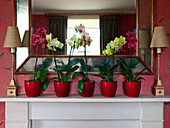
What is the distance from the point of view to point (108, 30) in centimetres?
170

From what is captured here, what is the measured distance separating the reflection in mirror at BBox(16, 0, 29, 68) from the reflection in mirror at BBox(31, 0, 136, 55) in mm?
69

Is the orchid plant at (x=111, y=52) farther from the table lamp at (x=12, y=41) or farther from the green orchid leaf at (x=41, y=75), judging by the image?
the table lamp at (x=12, y=41)

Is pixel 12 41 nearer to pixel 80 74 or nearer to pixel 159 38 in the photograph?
pixel 80 74

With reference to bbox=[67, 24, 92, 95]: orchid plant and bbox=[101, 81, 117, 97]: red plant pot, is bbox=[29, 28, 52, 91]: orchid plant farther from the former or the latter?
bbox=[101, 81, 117, 97]: red plant pot

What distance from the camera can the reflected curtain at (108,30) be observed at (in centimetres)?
170

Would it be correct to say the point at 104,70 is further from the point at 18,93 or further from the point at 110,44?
the point at 18,93

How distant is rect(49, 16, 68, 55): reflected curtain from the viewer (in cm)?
170

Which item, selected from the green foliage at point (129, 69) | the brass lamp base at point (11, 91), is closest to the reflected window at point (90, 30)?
the green foliage at point (129, 69)

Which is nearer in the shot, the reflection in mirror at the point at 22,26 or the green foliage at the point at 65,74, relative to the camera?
the green foliage at the point at 65,74

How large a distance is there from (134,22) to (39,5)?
3.19 feet

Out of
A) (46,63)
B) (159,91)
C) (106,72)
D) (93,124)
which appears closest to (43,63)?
(46,63)

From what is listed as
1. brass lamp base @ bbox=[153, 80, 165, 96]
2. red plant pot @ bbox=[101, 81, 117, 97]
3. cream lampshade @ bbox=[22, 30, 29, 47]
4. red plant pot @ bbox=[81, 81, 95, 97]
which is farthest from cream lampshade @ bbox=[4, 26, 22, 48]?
brass lamp base @ bbox=[153, 80, 165, 96]

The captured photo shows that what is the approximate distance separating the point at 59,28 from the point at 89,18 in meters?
0.31

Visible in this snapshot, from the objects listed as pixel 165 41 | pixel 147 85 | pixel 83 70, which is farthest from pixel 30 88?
pixel 165 41
